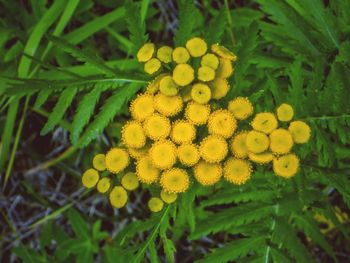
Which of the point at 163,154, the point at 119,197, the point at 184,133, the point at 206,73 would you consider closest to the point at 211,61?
the point at 206,73

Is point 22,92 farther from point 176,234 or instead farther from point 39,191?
point 39,191

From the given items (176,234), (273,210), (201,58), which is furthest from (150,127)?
(176,234)

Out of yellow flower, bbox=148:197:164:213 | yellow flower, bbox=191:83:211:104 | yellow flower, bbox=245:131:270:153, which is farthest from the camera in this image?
yellow flower, bbox=148:197:164:213

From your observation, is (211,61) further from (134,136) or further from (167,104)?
(134,136)

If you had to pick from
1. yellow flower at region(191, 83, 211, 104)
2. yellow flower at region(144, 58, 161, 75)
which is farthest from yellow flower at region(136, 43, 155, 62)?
yellow flower at region(191, 83, 211, 104)

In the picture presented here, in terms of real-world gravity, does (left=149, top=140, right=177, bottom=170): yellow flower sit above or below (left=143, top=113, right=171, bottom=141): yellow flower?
below

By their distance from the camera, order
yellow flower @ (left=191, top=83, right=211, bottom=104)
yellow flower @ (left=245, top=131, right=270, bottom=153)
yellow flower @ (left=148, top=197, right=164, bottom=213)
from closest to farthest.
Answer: yellow flower @ (left=245, top=131, right=270, bottom=153)
yellow flower @ (left=191, top=83, right=211, bottom=104)
yellow flower @ (left=148, top=197, right=164, bottom=213)

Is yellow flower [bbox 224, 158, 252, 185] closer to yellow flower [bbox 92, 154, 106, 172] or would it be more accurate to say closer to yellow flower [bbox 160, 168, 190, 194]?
yellow flower [bbox 160, 168, 190, 194]
